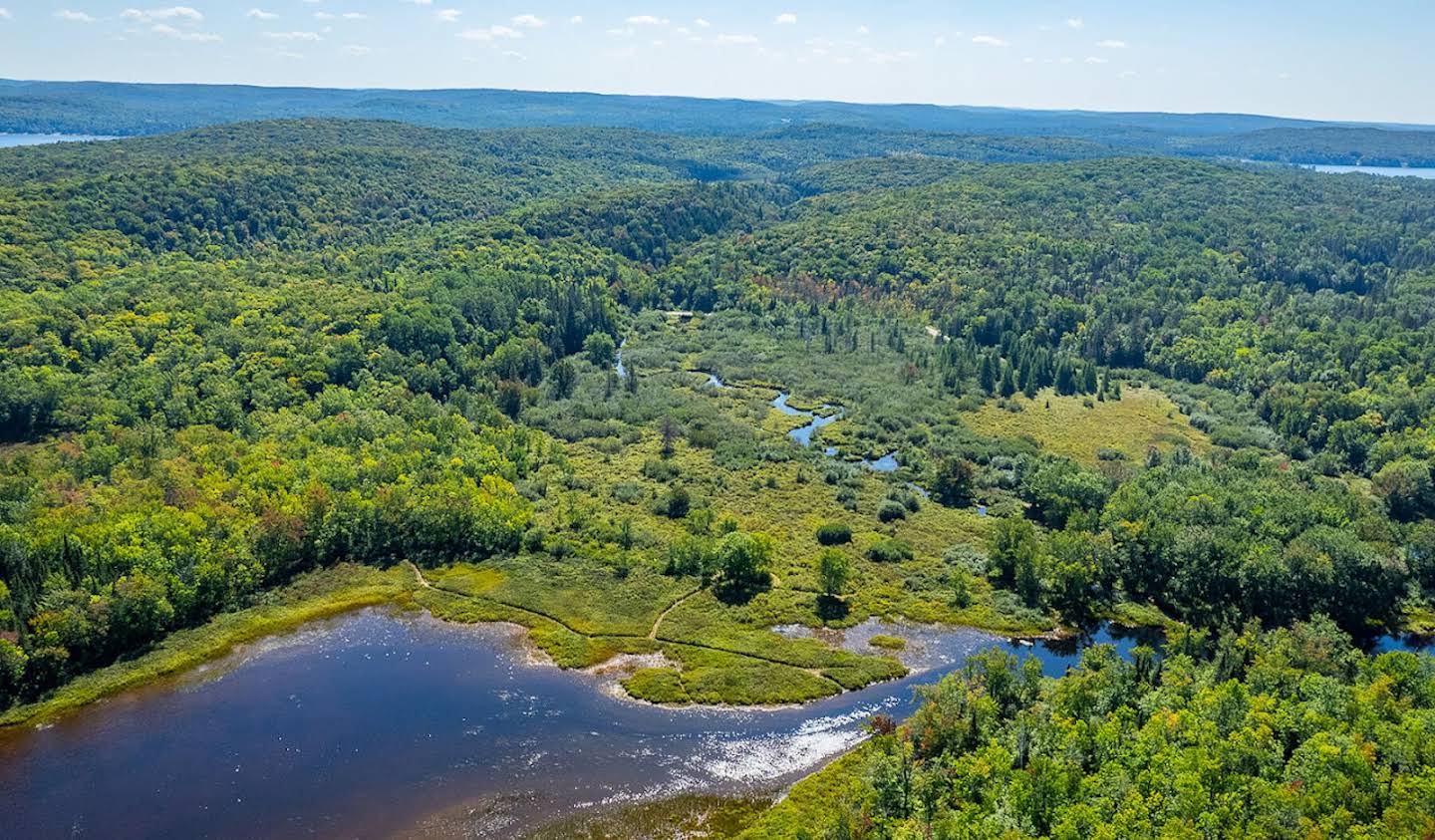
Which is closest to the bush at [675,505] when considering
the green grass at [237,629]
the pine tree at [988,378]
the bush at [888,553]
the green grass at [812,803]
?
the bush at [888,553]

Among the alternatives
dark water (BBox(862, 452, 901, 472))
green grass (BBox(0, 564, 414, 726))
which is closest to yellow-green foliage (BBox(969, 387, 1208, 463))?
dark water (BBox(862, 452, 901, 472))

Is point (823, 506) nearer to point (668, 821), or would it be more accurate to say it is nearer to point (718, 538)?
point (718, 538)

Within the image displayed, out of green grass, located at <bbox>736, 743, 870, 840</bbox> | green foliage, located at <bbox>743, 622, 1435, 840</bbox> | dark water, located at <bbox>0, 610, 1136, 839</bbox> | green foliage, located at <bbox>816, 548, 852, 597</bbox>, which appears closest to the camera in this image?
green foliage, located at <bbox>743, 622, 1435, 840</bbox>

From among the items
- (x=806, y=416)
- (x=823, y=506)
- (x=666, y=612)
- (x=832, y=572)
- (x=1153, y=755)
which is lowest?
(x=666, y=612)

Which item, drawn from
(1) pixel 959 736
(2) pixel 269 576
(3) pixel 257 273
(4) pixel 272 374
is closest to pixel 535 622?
(2) pixel 269 576

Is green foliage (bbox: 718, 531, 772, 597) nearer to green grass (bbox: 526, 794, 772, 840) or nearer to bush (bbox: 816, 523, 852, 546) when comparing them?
bush (bbox: 816, 523, 852, 546)

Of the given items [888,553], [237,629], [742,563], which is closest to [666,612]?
[742,563]
